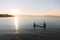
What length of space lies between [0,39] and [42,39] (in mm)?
7575

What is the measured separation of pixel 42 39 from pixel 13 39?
17.3ft

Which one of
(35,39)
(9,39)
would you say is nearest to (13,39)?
(9,39)

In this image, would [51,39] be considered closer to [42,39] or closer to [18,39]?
[42,39]

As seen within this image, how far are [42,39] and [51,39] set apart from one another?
1.63m

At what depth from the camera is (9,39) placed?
24.6m

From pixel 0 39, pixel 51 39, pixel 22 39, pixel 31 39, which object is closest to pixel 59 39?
pixel 51 39

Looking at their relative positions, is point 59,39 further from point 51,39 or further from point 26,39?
point 26,39

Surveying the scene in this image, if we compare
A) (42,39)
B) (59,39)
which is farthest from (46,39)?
(59,39)

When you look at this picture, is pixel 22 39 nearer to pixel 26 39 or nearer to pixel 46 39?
pixel 26 39

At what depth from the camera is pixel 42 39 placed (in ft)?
80.9

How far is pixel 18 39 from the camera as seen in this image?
24797 mm

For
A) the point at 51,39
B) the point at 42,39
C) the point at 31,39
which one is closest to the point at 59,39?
the point at 51,39

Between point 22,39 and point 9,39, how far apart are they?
238 centimetres

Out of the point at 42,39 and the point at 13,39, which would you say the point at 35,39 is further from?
the point at 13,39
